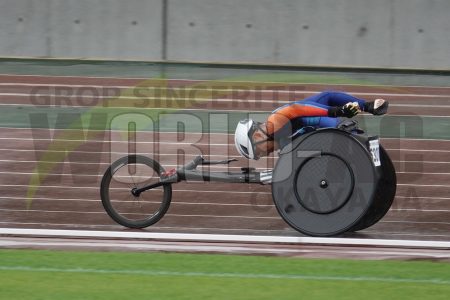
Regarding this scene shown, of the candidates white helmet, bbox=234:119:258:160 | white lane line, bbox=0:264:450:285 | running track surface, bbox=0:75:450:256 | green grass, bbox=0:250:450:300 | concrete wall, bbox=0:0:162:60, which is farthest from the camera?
concrete wall, bbox=0:0:162:60

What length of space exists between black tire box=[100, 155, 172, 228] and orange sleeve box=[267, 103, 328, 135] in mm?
1009

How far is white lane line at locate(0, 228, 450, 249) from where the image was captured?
7613 mm

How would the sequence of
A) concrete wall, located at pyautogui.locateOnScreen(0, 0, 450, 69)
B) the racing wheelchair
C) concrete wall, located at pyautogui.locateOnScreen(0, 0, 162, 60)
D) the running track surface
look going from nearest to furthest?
1. the racing wheelchair
2. the running track surface
3. concrete wall, located at pyautogui.locateOnScreen(0, 0, 450, 69)
4. concrete wall, located at pyautogui.locateOnScreen(0, 0, 162, 60)

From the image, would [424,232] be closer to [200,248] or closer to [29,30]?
[200,248]

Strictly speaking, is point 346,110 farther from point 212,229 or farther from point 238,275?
point 238,275

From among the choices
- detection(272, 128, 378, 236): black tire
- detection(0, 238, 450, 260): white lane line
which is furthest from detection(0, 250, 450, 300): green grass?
detection(272, 128, 378, 236): black tire

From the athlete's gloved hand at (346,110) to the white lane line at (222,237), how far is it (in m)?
0.96

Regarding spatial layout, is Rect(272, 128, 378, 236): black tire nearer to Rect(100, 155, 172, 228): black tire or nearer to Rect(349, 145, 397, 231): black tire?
Rect(349, 145, 397, 231): black tire

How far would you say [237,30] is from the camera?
58.3 ft

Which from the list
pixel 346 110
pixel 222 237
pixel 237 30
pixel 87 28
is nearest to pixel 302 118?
pixel 346 110

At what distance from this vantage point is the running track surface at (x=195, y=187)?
8.48m

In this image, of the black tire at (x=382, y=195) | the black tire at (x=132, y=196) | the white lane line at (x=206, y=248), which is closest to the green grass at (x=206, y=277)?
the white lane line at (x=206, y=248)

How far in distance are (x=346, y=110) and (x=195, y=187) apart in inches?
98.7

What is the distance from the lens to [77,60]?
1797 cm
